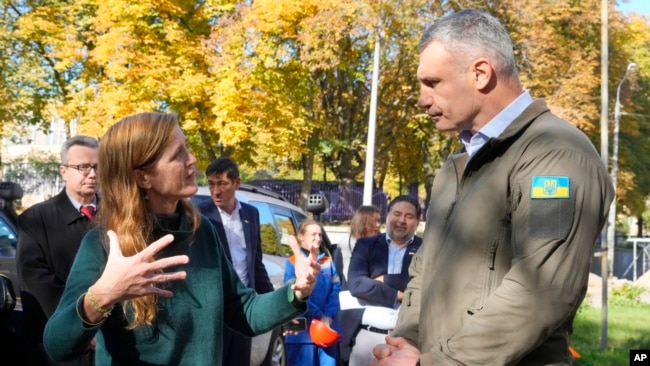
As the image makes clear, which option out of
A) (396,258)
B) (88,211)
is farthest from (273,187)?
(88,211)

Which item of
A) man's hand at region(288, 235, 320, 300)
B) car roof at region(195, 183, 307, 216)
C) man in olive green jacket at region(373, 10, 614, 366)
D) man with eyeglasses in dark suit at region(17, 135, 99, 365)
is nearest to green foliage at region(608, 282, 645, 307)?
car roof at region(195, 183, 307, 216)

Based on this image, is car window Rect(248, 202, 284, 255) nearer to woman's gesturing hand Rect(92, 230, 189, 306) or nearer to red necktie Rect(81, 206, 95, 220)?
red necktie Rect(81, 206, 95, 220)

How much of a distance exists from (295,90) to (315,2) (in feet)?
11.4

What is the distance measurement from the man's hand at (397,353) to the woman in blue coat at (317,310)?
17.1ft

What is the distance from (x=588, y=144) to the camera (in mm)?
2547

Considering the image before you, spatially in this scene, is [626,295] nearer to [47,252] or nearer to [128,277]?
[47,252]

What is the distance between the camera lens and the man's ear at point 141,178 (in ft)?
10.7

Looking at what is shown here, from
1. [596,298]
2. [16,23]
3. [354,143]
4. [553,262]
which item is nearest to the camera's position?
[553,262]

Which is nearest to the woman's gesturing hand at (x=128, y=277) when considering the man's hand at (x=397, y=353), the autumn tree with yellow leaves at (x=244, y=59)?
the man's hand at (x=397, y=353)

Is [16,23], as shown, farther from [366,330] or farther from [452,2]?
[366,330]

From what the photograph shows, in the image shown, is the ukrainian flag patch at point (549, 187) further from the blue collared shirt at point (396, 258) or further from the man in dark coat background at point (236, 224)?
the blue collared shirt at point (396, 258)

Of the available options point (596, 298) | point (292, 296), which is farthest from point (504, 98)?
point (596, 298)

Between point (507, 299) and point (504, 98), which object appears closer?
point (507, 299)

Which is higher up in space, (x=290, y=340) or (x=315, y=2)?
(x=315, y=2)
